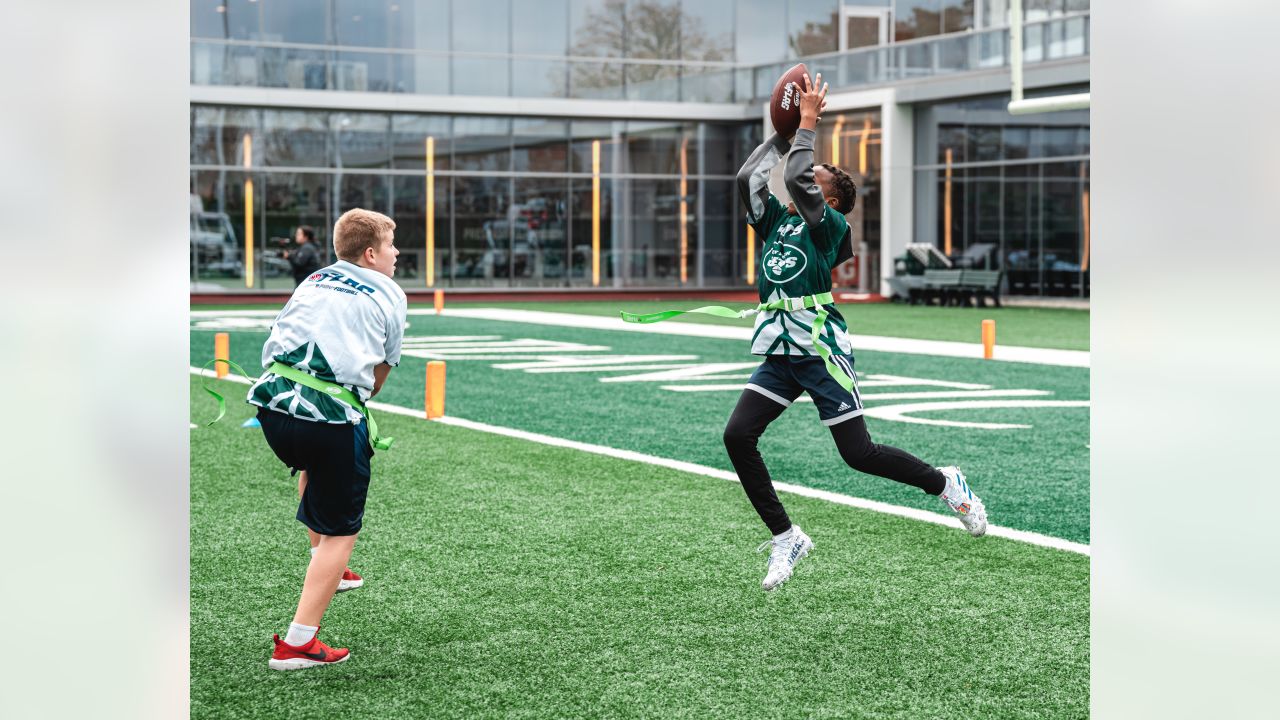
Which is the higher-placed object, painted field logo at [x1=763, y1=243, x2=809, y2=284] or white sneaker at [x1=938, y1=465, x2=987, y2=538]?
painted field logo at [x1=763, y1=243, x2=809, y2=284]

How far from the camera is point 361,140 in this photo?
119 ft

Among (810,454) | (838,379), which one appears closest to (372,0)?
(810,454)

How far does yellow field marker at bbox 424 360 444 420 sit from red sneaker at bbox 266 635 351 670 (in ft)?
22.6

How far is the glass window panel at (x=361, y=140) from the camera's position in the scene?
36.1 meters

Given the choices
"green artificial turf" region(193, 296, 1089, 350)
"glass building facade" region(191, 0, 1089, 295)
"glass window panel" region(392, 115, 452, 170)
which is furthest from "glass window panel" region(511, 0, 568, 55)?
"green artificial turf" region(193, 296, 1089, 350)

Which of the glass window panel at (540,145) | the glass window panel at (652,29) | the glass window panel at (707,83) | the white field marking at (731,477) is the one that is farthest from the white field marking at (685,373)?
the glass window panel at (652,29)

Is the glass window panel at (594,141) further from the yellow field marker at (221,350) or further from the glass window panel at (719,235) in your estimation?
the yellow field marker at (221,350)

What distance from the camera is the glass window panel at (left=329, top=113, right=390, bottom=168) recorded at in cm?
3612

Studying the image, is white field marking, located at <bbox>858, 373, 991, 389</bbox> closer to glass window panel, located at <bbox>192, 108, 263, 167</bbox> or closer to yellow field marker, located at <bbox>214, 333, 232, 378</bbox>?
yellow field marker, located at <bbox>214, 333, 232, 378</bbox>

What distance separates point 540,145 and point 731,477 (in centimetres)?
2985

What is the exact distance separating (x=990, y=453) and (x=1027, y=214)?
963 inches

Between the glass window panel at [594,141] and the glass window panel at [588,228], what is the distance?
37cm

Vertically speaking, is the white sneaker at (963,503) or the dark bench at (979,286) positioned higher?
the dark bench at (979,286)
